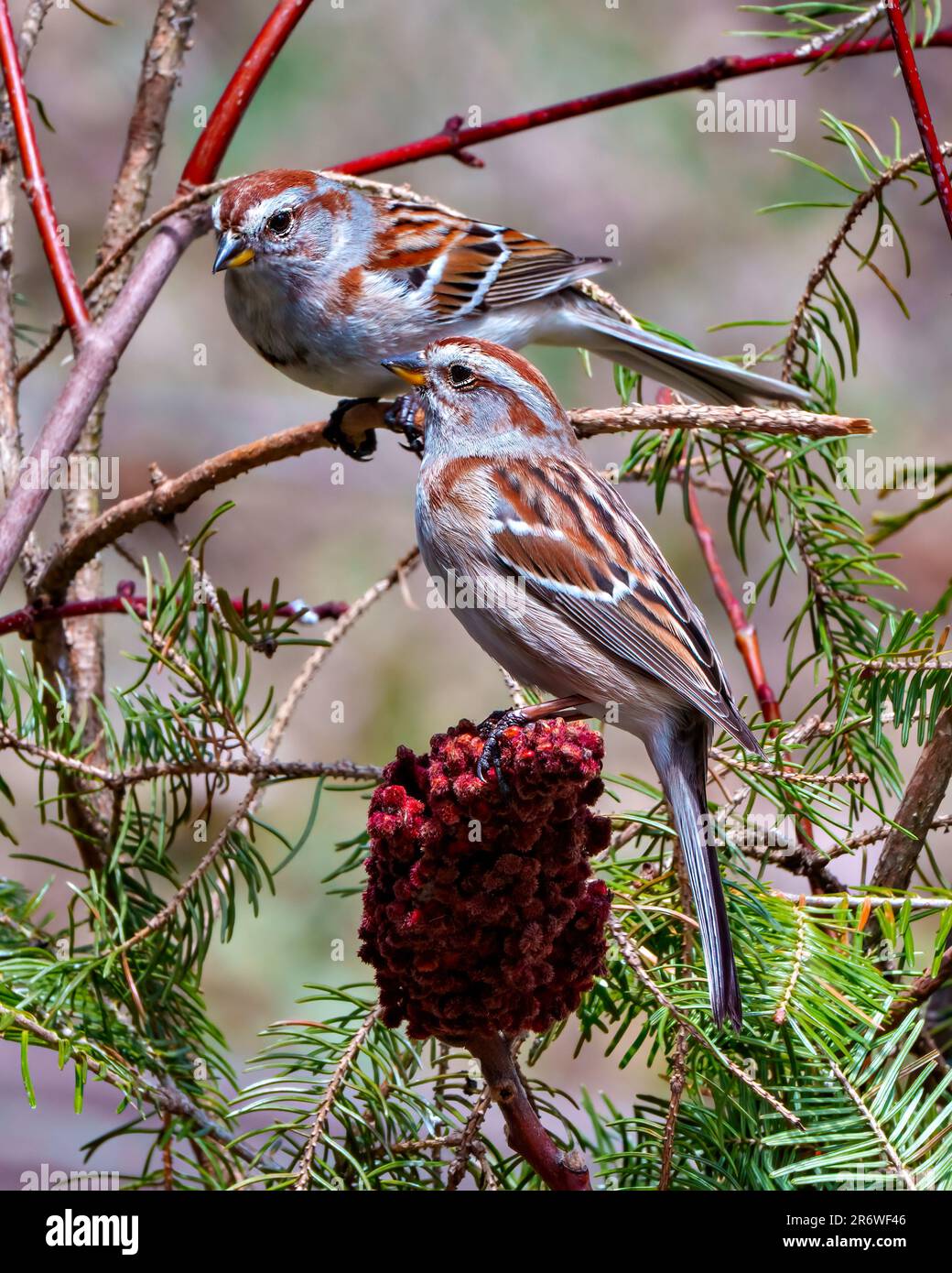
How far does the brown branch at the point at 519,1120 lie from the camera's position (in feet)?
3.00

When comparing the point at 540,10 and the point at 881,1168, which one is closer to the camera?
the point at 881,1168

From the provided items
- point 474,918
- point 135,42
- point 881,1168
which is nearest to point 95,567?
point 474,918

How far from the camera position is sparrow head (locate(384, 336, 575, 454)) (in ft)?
5.01

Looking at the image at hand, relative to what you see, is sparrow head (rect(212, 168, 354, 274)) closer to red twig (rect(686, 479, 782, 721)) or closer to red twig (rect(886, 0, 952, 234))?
red twig (rect(686, 479, 782, 721))

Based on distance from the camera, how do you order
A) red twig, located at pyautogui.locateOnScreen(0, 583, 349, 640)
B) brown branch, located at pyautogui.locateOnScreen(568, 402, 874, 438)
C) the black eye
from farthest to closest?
the black eye < red twig, located at pyautogui.locateOnScreen(0, 583, 349, 640) < brown branch, located at pyautogui.locateOnScreen(568, 402, 874, 438)

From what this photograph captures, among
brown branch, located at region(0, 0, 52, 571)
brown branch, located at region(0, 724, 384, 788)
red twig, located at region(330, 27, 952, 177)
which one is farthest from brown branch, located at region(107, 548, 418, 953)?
red twig, located at region(330, 27, 952, 177)

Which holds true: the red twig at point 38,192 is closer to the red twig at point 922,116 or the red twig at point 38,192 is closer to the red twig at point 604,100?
the red twig at point 604,100

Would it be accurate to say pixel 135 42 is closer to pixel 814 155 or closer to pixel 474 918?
pixel 814 155

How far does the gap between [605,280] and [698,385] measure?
8.34ft

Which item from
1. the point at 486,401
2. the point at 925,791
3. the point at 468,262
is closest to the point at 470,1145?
the point at 925,791

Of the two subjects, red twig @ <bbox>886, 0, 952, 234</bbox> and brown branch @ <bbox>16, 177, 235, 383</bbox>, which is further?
brown branch @ <bbox>16, 177, 235, 383</bbox>

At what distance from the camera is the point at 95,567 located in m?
1.72

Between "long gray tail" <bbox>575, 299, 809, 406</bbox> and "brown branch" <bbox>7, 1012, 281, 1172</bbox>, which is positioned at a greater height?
"long gray tail" <bbox>575, 299, 809, 406</bbox>

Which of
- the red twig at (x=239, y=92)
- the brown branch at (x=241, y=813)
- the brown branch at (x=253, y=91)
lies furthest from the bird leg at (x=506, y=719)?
the red twig at (x=239, y=92)
